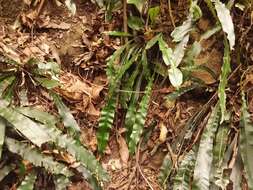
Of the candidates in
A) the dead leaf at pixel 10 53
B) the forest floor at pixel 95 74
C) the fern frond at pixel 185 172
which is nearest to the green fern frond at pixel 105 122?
the forest floor at pixel 95 74

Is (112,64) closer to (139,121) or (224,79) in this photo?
(139,121)

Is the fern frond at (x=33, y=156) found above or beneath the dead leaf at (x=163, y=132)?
beneath

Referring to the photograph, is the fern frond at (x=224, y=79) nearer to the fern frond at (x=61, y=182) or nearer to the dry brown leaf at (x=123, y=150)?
the dry brown leaf at (x=123, y=150)

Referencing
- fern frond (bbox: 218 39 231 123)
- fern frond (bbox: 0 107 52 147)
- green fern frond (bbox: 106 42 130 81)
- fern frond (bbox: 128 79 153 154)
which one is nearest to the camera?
fern frond (bbox: 0 107 52 147)

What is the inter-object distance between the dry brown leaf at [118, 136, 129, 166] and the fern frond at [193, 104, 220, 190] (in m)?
0.32

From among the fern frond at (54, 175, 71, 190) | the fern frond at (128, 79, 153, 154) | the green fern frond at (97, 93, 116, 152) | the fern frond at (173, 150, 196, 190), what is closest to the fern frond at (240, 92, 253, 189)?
the fern frond at (173, 150, 196, 190)

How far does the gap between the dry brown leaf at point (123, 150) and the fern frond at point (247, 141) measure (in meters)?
0.50

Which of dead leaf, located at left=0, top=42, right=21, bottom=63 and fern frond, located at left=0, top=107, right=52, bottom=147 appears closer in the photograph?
fern frond, located at left=0, top=107, right=52, bottom=147

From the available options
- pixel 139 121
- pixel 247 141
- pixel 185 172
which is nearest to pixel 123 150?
pixel 139 121

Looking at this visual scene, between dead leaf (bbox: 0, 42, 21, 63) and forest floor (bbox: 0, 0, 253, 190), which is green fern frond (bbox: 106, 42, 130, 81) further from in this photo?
dead leaf (bbox: 0, 42, 21, 63)

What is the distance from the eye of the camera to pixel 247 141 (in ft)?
6.45

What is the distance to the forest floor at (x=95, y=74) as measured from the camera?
6.86ft

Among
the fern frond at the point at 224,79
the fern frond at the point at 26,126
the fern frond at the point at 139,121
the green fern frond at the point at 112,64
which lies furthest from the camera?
the green fern frond at the point at 112,64

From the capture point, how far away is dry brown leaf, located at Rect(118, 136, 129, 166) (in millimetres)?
2094
